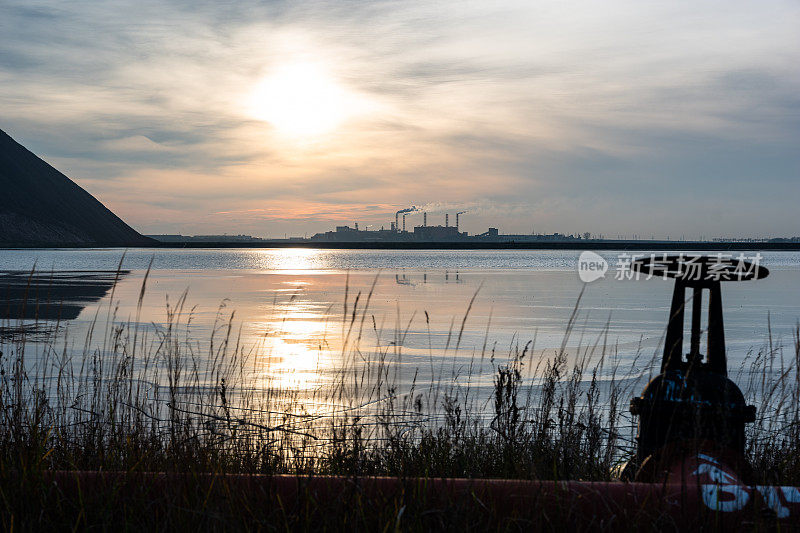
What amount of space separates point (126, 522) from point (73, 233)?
678 feet

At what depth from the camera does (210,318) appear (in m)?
14.1

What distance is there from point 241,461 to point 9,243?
186010mm

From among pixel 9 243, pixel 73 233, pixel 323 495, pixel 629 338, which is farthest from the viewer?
pixel 73 233

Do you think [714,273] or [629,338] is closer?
[714,273]

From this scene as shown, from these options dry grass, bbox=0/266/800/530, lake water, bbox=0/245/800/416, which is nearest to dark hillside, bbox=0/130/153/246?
lake water, bbox=0/245/800/416

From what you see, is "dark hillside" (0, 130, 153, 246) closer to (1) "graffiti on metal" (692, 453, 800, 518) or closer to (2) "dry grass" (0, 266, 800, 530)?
(2) "dry grass" (0, 266, 800, 530)

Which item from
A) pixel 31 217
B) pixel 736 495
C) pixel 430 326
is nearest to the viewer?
pixel 736 495

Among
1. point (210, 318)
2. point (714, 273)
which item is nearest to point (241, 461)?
point (714, 273)

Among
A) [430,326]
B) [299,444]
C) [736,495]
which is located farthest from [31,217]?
[736,495]

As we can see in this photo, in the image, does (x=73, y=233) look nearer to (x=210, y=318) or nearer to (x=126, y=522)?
(x=210, y=318)

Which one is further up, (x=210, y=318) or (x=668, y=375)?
(x=668, y=375)

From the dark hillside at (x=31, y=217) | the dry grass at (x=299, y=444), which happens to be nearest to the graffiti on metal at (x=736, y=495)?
the dry grass at (x=299, y=444)

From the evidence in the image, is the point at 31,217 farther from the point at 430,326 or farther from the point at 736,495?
the point at 736,495

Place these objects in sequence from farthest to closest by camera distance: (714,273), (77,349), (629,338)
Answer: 1. (629,338)
2. (77,349)
3. (714,273)
